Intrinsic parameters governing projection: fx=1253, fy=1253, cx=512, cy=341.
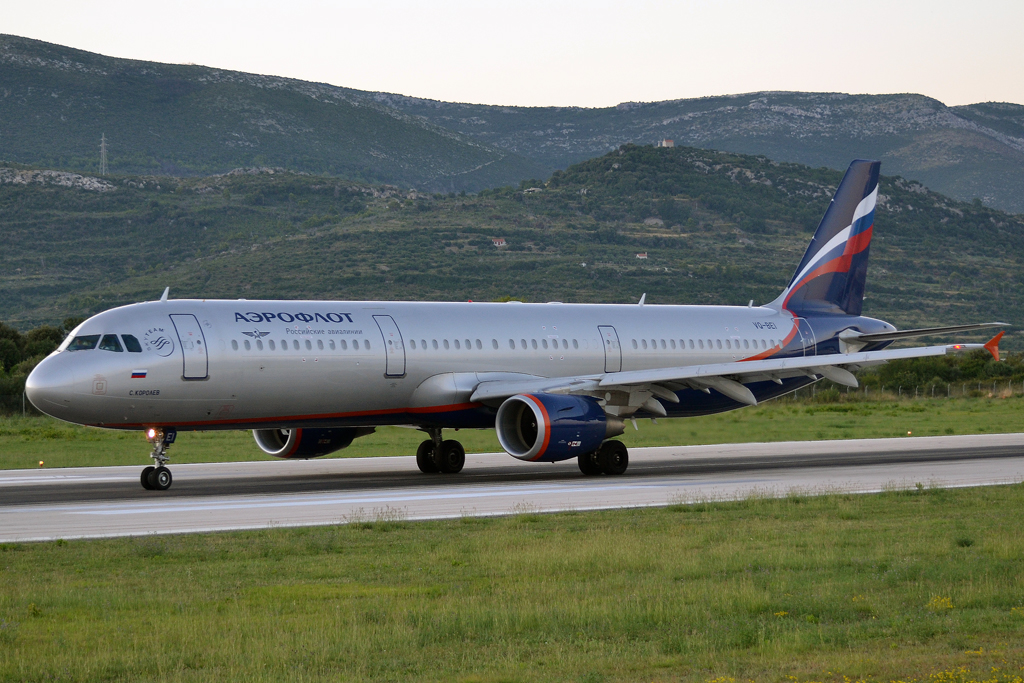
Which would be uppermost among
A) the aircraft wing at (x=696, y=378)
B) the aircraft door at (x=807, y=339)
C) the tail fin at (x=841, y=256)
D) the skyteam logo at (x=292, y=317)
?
the tail fin at (x=841, y=256)

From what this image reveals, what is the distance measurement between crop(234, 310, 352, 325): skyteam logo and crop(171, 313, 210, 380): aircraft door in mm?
1022

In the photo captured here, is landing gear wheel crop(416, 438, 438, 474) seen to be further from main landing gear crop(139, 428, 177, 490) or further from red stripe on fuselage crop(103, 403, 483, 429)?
main landing gear crop(139, 428, 177, 490)

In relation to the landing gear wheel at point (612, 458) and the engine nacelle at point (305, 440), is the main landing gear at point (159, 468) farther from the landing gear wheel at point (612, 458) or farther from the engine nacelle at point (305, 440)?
the landing gear wheel at point (612, 458)

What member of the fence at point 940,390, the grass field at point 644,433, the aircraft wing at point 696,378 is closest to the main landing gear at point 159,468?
the aircraft wing at point 696,378

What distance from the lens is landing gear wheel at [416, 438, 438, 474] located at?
101 ft

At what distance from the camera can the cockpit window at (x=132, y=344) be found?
24.9m

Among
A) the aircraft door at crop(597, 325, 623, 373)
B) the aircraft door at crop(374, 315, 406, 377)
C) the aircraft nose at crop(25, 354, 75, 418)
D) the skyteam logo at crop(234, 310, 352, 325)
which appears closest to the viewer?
the aircraft nose at crop(25, 354, 75, 418)

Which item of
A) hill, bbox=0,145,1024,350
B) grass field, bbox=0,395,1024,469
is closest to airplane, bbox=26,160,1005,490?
grass field, bbox=0,395,1024,469

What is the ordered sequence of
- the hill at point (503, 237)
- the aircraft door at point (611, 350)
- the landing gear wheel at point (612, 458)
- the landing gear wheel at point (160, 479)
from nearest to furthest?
the landing gear wheel at point (160, 479), the landing gear wheel at point (612, 458), the aircraft door at point (611, 350), the hill at point (503, 237)

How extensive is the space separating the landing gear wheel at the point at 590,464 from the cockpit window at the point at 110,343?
35.5 ft

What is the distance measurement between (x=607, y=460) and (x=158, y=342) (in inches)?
416

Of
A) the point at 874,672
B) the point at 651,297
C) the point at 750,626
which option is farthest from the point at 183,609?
the point at 651,297

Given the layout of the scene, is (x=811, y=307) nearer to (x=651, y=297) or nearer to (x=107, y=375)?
(x=107, y=375)

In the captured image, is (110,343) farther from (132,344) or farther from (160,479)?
(160,479)
